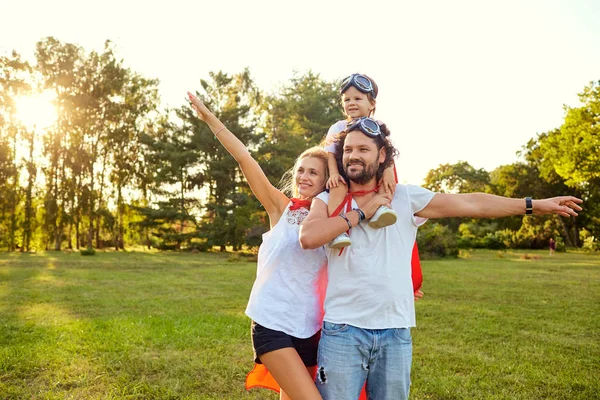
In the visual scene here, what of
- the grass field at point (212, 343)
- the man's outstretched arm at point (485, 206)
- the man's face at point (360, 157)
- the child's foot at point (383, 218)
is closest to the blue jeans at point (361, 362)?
the child's foot at point (383, 218)

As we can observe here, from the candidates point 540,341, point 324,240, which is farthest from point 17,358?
point 540,341

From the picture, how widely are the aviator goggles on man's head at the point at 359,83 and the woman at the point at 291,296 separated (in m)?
0.91

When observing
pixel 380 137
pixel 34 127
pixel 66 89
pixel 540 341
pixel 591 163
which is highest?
pixel 66 89

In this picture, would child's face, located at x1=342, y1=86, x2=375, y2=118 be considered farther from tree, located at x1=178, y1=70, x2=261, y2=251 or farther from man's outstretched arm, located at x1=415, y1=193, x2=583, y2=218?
tree, located at x1=178, y1=70, x2=261, y2=251

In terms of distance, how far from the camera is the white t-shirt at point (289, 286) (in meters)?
2.69

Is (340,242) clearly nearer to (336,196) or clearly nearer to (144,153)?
(336,196)

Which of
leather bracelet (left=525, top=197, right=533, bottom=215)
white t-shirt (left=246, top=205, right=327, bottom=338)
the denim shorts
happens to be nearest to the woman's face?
white t-shirt (left=246, top=205, right=327, bottom=338)

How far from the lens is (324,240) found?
2436 millimetres

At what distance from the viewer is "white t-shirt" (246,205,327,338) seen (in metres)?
2.69

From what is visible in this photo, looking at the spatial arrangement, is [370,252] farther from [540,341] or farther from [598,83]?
→ [598,83]

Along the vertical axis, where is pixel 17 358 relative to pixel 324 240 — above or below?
below

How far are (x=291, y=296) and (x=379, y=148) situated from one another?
959 millimetres

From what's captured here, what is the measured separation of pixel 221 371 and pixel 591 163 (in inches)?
1288

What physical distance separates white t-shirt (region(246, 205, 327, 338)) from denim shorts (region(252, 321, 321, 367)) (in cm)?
3
